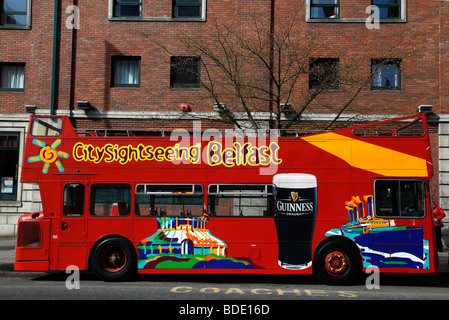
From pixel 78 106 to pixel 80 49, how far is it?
2.36 m

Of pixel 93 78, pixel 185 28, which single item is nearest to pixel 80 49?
pixel 93 78

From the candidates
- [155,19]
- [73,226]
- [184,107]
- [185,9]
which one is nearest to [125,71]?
[155,19]

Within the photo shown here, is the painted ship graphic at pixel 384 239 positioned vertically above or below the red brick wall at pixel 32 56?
below

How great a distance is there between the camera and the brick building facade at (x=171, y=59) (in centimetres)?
1636

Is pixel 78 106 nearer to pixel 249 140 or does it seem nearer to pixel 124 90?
pixel 124 90

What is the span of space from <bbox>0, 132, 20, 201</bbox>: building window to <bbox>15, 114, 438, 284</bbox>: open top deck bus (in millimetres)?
8051

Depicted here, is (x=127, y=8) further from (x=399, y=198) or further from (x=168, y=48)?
(x=399, y=198)

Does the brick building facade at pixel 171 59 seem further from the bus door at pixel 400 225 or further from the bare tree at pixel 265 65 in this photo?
the bus door at pixel 400 225

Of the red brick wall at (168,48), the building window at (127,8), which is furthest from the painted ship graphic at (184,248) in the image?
the building window at (127,8)

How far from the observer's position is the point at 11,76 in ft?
56.5

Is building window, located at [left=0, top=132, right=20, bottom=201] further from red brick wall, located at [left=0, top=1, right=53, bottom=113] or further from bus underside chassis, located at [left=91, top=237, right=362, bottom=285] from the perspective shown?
bus underside chassis, located at [left=91, top=237, right=362, bottom=285]

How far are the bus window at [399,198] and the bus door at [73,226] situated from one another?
6.51 m

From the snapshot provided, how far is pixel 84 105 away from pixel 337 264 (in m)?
11.4

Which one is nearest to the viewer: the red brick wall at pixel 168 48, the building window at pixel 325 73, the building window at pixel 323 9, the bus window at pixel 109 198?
the bus window at pixel 109 198
